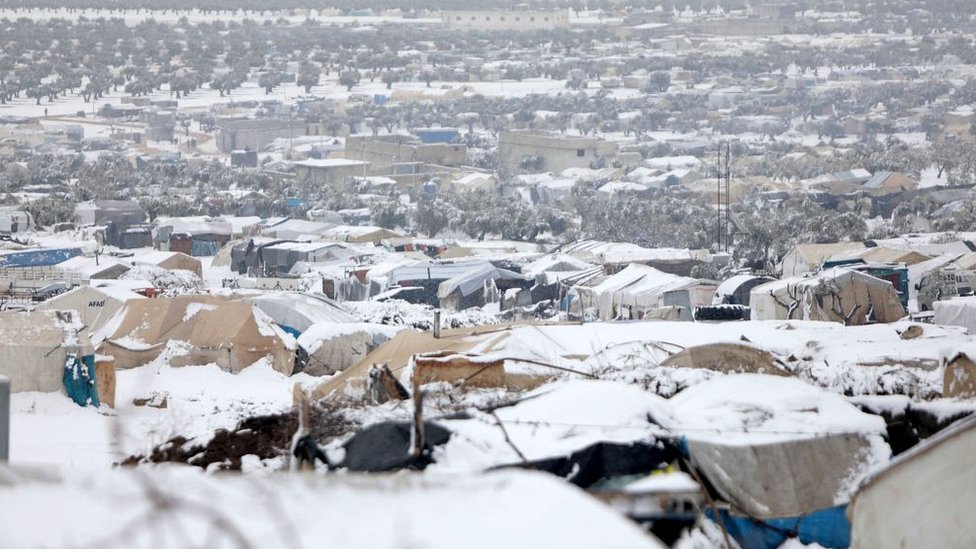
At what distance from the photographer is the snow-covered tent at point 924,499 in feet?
10.5

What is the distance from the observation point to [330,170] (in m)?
33.5

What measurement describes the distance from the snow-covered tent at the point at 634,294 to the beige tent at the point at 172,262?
20.6ft

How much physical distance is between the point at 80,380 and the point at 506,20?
7999 centimetres

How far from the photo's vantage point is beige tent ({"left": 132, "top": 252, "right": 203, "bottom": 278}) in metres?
19.2

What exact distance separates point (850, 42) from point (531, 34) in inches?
712

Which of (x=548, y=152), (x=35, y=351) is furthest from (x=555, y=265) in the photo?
(x=548, y=152)

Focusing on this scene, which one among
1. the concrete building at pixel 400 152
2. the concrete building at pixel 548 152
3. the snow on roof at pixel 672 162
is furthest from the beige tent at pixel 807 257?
the concrete building at pixel 548 152

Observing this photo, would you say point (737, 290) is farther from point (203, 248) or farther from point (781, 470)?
point (203, 248)

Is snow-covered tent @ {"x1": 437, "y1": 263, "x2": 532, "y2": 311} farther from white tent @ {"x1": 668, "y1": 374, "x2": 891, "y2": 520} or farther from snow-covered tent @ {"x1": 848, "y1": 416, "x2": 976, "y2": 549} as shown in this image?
snow-covered tent @ {"x1": 848, "y1": 416, "x2": 976, "y2": 549}

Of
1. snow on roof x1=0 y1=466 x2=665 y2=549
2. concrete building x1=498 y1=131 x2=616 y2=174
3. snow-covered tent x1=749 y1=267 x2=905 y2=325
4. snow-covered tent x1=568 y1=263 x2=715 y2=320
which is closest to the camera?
snow on roof x1=0 y1=466 x2=665 y2=549

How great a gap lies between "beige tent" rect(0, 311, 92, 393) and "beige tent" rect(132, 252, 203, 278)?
1043cm

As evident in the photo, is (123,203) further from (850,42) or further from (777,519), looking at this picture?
(850,42)

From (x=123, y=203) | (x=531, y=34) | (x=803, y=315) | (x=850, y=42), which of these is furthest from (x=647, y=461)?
(x=531, y=34)

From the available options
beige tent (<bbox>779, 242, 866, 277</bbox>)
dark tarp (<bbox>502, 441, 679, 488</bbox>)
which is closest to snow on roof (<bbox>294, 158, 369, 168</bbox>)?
beige tent (<bbox>779, 242, 866, 277</bbox>)
